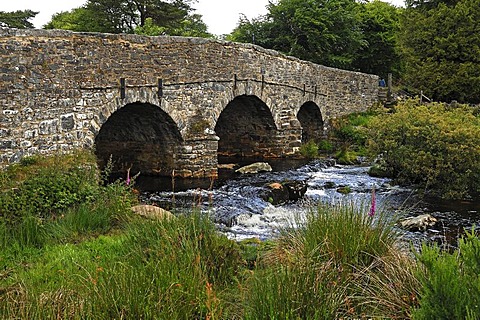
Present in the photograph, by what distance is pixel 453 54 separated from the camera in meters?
25.2

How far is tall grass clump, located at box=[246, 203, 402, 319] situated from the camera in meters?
3.93

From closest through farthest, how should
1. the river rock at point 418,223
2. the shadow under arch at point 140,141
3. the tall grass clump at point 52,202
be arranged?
the tall grass clump at point 52,202 < the river rock at point 418,223 < the shadow under arch at point 140,141

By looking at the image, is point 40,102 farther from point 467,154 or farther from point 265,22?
point 265,22

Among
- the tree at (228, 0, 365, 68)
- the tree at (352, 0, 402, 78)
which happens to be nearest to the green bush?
the tree at (228, 0, 365, 68)

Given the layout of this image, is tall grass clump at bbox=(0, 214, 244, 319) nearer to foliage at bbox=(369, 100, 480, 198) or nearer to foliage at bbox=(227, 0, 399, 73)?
foliage at bbox=(369, 100, 480, 198)

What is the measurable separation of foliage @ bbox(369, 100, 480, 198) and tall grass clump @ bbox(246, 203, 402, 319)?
7.83 meters

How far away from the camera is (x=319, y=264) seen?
4.78 metres

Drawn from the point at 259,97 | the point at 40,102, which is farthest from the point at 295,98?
the point at 40,102

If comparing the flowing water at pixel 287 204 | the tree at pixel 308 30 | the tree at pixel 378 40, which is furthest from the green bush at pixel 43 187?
the tree at pixel 378 40

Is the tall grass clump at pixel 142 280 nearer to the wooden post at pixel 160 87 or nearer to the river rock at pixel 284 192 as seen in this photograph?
the river rock at pixel 284 192

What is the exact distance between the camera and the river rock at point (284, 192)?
1284cm

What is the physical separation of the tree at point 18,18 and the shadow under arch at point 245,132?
33.6 ft

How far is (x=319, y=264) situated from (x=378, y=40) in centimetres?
3044

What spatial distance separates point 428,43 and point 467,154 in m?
14.6
